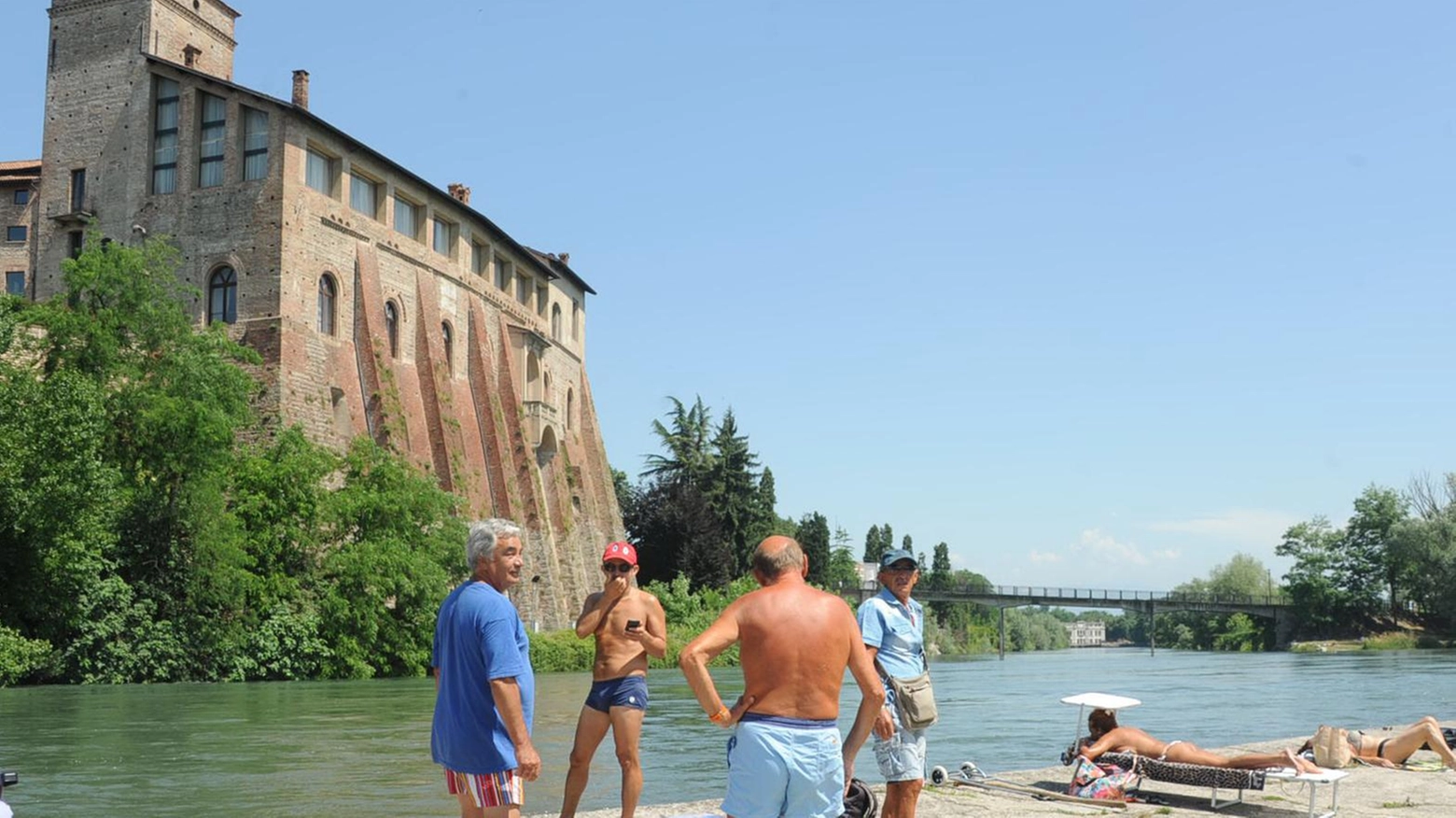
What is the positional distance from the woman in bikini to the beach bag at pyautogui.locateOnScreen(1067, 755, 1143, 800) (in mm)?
3218

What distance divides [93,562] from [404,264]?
21467 millimetres

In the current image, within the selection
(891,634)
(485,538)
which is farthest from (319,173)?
(485,538)

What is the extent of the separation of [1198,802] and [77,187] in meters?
47.1

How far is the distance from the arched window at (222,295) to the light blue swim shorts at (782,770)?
4259 cm

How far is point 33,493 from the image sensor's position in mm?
30297

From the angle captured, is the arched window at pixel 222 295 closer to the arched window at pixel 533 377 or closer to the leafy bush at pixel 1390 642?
the arched window at pixel 533 377

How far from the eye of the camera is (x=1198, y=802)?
10680 millimetres

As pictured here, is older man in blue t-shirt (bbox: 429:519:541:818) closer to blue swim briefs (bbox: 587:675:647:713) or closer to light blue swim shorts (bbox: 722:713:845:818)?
light blue swim shorts (bbox: 722:713:845:818)

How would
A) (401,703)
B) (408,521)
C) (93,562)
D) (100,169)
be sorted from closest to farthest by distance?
(401,703), (93,562), (408,521), (100,169)

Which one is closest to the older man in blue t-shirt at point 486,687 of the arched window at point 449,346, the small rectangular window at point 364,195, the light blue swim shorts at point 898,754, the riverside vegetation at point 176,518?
the light blue swim shorts at point 898,754

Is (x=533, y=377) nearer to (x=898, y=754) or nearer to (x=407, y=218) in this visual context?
(x=407, y=218)

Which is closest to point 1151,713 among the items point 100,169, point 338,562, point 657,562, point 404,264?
point 338,562

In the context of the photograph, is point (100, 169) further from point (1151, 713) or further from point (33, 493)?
point (1151, 713)

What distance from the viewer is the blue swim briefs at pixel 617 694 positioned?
8.51 metres
